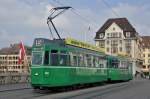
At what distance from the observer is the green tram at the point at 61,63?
24969 millimetres

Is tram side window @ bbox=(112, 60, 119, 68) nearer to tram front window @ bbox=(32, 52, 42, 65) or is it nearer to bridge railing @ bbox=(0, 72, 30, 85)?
bridge railing @ bbox=(0, 72, 30, 85)

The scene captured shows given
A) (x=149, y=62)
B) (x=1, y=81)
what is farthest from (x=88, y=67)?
(x=149, y=62)

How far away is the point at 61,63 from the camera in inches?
1024

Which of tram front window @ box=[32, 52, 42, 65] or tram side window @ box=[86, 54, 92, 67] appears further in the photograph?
tram side window @ box=[86, 54, 92, 67]

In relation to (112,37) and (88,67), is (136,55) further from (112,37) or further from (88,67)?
(88,67)

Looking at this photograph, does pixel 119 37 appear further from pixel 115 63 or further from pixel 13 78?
pixel 13 78

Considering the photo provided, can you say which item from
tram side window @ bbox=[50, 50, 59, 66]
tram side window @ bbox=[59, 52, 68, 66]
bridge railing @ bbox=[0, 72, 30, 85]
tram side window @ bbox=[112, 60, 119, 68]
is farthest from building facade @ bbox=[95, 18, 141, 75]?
tram side window @ bbox=[50, 50, 59, 66]

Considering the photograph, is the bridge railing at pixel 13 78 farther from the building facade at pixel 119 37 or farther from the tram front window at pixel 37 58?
the building facade at pixel 119 37

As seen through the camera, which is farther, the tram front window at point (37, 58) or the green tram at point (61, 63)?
the tram front window at point (37, 58)

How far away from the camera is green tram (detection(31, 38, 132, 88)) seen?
2497 centimetres

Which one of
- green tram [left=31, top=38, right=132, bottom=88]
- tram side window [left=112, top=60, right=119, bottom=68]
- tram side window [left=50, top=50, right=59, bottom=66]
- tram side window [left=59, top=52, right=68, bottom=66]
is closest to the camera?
green tram [left=31, top=38, right=132, bottom=88]

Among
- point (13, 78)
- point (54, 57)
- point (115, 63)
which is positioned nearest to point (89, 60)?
point (54, 57)

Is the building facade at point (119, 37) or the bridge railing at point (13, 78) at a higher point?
the building facade at point (119, 37)

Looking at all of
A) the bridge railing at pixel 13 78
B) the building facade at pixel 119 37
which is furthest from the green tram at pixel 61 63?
the building facade at pixel 119 37
